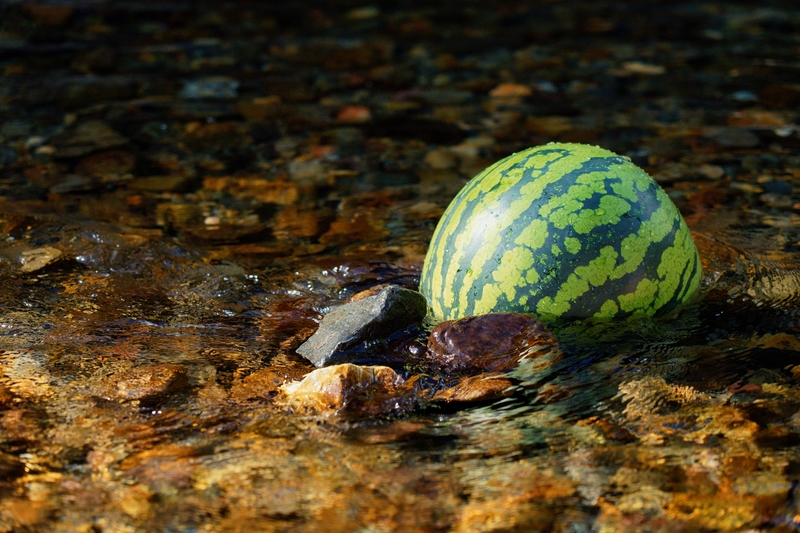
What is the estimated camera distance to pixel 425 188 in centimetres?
575

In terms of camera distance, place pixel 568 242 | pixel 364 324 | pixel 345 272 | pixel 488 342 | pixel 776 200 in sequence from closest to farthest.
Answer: pixel 568 242, pixel 488 342, pixel 364 324, pixel 345 272, pixel 776 200

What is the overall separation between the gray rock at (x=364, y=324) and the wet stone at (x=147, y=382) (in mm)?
517

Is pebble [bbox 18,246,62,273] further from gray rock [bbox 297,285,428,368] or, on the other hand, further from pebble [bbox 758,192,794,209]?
pebble [bbox 758,192,794,209]

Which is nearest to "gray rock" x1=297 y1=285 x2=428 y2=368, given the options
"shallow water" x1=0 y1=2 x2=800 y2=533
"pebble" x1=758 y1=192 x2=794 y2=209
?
"shallow water" x1=0 y1=2 x2=800 y2=533

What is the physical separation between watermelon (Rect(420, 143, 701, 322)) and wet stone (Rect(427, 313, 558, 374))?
0.06m

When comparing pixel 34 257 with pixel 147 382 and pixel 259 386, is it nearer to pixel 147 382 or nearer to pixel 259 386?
pixel 147 382

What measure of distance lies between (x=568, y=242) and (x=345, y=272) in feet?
5.28

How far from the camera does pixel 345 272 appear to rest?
4.52 meters

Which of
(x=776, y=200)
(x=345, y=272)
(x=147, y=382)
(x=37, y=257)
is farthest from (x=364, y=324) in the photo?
(x=776, y=200)

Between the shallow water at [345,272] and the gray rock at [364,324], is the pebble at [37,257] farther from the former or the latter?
the gray rock at [364,324]

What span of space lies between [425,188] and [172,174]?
1.75 metres

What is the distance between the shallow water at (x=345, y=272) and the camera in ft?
8.86

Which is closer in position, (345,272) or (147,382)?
(147,382)

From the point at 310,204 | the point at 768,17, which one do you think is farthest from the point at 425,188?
the point at 768,17
